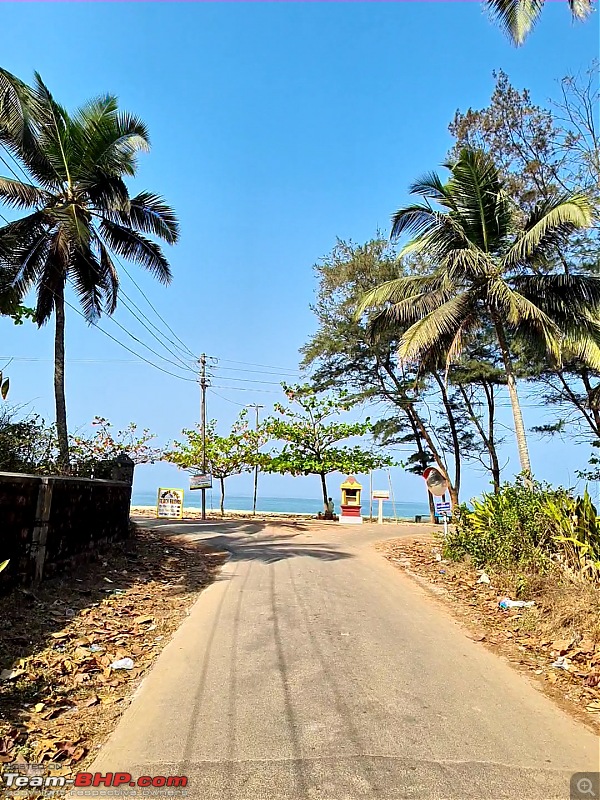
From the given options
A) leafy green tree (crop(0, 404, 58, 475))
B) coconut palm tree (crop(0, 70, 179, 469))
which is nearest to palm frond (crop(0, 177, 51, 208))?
coconut palm tree (crop(0, 70, 179, 469))

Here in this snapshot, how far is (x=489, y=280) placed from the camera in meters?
14.2

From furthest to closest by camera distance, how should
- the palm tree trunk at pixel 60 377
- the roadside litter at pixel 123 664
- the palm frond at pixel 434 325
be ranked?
the palm frond at pixel 434 325
the palm tree trunk at pixel 60 377
the roadside litter at pixel 123 664

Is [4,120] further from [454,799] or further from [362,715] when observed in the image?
[454,799]

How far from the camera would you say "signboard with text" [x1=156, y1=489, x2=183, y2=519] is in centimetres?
2569

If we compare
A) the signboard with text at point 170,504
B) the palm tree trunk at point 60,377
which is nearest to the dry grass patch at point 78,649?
the palm tree trunk at point 60,377

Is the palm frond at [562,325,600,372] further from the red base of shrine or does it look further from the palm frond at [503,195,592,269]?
the red base of shrine

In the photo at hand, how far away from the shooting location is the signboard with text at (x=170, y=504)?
25688mm

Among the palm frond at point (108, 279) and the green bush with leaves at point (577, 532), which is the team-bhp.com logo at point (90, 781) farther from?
the palm frond at point (108, 279)

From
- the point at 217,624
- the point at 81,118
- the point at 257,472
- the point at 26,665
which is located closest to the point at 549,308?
the point at 217,624

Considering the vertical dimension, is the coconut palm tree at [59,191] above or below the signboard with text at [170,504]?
above

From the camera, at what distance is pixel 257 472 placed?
3331 cm

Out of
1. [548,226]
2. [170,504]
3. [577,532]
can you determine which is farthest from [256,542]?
[548,226]

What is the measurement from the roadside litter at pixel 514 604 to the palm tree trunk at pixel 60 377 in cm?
875

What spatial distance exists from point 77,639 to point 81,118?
41.6 feet
